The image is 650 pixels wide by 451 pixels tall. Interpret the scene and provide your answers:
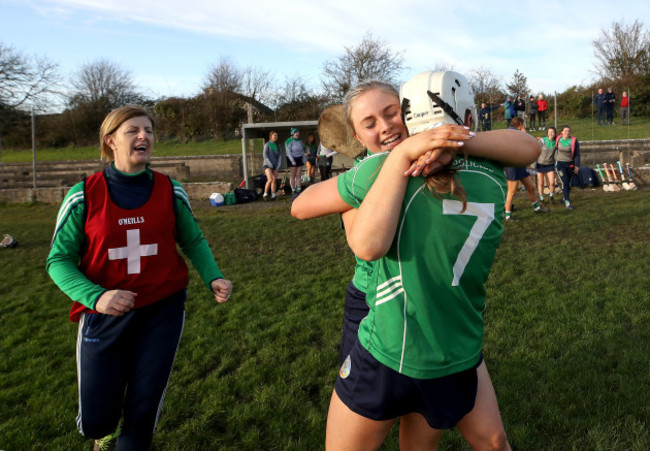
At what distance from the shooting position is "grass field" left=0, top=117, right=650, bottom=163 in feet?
82.8

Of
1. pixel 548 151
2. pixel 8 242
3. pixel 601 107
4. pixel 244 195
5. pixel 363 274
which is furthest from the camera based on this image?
pixel 601 107

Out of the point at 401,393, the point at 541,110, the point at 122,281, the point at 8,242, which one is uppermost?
the point at 541,110

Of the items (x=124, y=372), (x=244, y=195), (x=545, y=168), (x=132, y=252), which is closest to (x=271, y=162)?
(x=244, y=195)

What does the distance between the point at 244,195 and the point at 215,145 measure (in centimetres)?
1806

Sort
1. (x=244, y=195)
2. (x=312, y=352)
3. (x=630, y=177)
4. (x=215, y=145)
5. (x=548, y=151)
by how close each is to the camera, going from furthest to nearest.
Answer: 1. (x=215, y=145)
2. (x=244, y=195)
3. (x=630, y=177)
4. (x=548, y=151)
5. (x=312, y=352)

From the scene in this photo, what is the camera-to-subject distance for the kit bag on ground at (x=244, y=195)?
15.1 meters

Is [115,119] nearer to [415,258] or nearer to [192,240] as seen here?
[192,240]

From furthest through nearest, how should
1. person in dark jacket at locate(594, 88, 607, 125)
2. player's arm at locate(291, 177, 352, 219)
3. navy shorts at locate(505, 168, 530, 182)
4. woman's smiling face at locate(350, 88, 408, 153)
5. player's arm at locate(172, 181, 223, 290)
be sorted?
person in dark jacket at locate(594, 88, 607, 125) → navy shorts at locate(505, 168, 530, 182) → player's arm at locate(172, 181, 223, 290) → woman's smiling face at locate(350, 88, 408, 153) → player's arm at locate(291, 177, 352, 219)

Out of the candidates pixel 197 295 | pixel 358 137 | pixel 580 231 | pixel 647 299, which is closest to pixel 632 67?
pixel 580 231

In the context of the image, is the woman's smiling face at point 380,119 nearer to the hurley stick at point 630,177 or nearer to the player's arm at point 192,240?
the player's arm at point 192,240

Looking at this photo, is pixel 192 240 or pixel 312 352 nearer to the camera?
pixel 192 240

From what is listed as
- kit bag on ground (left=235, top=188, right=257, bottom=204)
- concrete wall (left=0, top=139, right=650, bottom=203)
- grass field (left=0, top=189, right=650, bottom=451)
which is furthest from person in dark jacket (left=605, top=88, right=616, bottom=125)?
grass field (left=0, top=189, right=650, bottom=451)

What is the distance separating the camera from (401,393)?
5.03 feet

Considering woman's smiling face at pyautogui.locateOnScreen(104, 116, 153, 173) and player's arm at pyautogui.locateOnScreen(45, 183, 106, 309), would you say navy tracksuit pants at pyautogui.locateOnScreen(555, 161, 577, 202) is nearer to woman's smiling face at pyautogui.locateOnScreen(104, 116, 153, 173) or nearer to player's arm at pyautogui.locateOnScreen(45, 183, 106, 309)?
woman's smiling face at pyautogui.locateOnScreen(104, 116, 153, 173)
